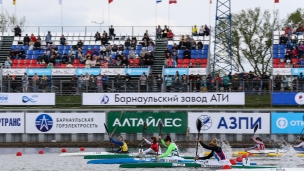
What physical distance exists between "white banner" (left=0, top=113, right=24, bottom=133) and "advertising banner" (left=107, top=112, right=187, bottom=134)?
4.80 meters

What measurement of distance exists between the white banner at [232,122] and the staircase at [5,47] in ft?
73.3

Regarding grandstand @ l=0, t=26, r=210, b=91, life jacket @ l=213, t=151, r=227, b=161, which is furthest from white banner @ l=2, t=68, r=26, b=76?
life jacket @ l=213, t=151, r=227, b=161

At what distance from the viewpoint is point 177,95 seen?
1972 inches

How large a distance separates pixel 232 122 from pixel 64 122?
9149 millimetres

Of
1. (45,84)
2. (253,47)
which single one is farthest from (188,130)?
(253,47)

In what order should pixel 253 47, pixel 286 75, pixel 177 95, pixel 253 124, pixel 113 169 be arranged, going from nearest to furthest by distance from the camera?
pixel 113 169 < pixel 253 124 < pixel 177 95 < pixel 286 75 < pixel 253 47

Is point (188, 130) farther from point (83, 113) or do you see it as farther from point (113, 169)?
point (113, 169)

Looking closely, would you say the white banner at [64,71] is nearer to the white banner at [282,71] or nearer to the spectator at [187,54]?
the spectator at [187,54]

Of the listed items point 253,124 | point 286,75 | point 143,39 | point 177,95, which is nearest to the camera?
point 253,124

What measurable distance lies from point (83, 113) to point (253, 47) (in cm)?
3698

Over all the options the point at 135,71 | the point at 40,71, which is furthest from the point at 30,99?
the point at 135,71

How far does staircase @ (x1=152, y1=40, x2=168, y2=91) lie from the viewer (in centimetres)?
5921

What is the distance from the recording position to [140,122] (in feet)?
152

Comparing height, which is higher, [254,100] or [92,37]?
[92,37]
